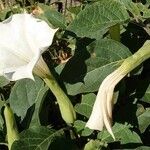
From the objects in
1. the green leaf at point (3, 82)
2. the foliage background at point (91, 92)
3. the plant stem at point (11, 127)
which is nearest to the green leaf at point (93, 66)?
the foliage background at point (91, 92)

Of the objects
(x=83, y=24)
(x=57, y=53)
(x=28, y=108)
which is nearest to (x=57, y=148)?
(x=28, y=108)

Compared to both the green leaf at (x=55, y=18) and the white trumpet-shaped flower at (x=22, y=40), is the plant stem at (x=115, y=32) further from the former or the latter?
the white trumpet-shaped flower at (x=22, y=40)

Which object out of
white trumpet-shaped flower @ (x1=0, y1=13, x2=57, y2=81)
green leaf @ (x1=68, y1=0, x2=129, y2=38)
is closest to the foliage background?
green leaf @ (x1=68, y1=0, x2=129, y2=38)

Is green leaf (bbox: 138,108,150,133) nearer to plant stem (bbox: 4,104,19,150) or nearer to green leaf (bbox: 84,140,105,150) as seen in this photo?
green leaf (bbox: 84,140,105,150)

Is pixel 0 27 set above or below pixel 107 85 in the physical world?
above

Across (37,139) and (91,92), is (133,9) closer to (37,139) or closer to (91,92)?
(91,92)

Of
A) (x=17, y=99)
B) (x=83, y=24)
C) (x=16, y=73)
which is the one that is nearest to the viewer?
(x=16, y=73)

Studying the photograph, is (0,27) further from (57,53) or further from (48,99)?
(57,53)
